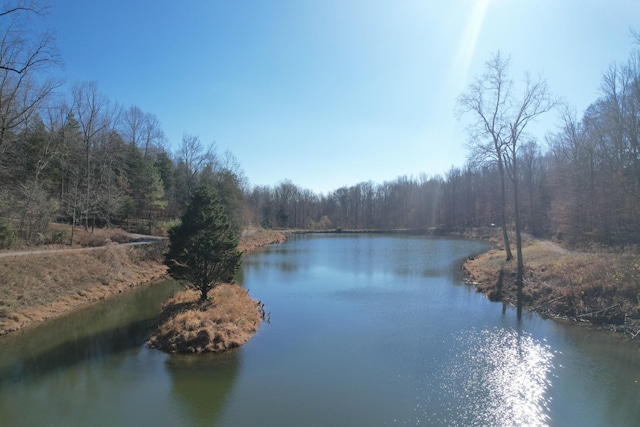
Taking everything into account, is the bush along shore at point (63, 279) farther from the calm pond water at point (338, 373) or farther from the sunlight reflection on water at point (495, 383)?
the sunlight reflection on water at point (495, 383)

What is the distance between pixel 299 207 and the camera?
93.7 metres

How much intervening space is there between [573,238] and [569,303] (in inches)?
656

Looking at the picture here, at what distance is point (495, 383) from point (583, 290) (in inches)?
353

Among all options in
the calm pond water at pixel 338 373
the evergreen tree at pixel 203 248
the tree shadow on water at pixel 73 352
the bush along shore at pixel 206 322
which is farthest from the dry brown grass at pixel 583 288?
the tree shadow on water at pixel 73 352

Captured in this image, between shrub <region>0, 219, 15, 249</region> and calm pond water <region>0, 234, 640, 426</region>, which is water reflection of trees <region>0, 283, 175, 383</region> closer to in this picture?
calm pond water <region>0, 234, 640, 426</region>

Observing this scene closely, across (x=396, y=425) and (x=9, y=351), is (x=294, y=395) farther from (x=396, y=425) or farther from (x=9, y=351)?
(x=9, y=351)

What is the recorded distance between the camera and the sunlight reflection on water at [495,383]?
7834 millimetres

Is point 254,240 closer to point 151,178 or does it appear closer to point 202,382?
point 151,178

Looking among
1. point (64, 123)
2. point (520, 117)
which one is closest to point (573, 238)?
point (520, 117)

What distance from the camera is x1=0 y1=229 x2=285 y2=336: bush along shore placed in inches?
573

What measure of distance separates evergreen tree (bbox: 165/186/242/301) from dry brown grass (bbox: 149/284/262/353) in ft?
2.99

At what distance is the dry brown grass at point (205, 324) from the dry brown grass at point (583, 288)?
481 inches

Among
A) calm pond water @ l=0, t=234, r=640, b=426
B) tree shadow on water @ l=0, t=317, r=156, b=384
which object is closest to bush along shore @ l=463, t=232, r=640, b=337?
calm pond water @ l=0, t=234, r=640, b=426

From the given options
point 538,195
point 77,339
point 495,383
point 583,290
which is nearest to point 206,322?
point 77,339
